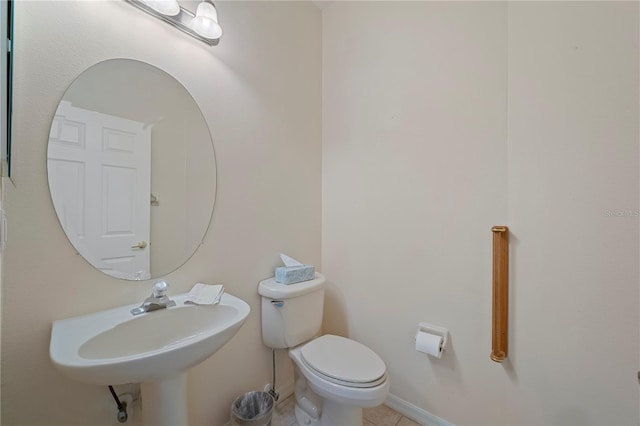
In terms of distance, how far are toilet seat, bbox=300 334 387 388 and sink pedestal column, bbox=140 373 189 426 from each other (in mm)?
552

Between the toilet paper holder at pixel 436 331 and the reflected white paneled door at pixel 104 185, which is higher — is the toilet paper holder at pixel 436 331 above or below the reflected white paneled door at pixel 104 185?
below

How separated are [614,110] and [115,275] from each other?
1.94 m

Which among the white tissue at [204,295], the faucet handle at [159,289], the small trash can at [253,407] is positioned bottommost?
the small trash can at [253,407]

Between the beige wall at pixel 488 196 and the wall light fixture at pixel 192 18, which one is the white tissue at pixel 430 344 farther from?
the wall light fixture at pixel 192 18

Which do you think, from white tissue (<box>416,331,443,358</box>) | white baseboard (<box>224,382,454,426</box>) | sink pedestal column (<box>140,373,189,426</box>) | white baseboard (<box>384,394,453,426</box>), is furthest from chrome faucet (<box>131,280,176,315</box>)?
white baseboard (<box>384,394,453,426</box>)

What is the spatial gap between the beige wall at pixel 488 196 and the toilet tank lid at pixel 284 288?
0.36 m

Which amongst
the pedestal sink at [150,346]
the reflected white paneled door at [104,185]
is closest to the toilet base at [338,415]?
the pedestal sink at [150,346]

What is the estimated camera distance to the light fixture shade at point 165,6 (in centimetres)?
98

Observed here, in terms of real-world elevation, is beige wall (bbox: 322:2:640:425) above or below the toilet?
above

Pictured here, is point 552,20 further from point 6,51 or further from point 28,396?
point 28,396

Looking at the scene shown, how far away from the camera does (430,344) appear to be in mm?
1291

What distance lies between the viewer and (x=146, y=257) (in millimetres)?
1053

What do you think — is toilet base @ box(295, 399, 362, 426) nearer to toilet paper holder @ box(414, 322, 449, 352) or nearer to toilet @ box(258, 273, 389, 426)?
toilet @ box(258, 273, 389, 426)

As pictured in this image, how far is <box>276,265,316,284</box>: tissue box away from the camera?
141cm
